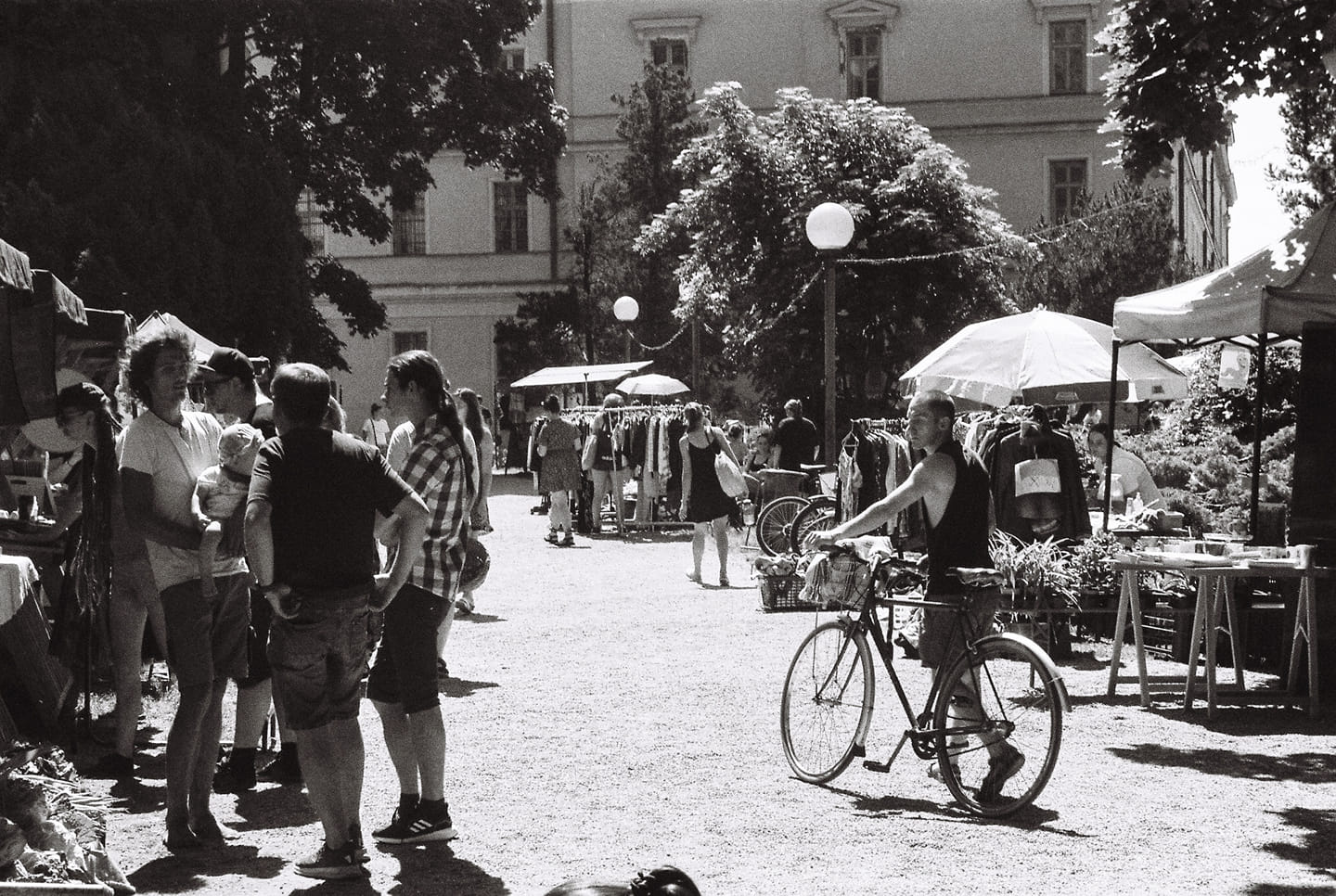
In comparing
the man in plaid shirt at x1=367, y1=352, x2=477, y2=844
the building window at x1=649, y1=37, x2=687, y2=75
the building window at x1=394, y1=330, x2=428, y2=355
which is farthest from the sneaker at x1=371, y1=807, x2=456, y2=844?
the building window at x1=394, y1=330, x2=428, y2=355

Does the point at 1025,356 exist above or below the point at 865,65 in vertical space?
below

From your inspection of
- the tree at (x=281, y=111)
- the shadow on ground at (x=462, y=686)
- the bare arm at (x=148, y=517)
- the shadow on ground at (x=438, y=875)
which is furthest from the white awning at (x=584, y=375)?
the shadow on ground at (x=438, y=875)

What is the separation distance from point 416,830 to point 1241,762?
4.07m

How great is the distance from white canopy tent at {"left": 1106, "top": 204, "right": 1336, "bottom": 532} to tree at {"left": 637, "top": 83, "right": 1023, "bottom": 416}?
20.6m

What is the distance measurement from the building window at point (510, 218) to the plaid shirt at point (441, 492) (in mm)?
44823

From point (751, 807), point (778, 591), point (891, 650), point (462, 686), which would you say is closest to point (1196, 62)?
point (891, 650)

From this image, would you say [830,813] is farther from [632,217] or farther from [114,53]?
[632,217]

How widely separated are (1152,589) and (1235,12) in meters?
3.74

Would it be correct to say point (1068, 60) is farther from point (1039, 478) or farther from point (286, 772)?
point (286, 772)

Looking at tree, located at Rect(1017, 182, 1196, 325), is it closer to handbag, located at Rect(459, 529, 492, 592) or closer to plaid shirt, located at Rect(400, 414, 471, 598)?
handbag, located at Rect(459, 529, 492, 592)

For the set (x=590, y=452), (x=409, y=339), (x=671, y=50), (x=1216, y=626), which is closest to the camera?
(x=1216, y=626)

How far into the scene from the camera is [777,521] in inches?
758

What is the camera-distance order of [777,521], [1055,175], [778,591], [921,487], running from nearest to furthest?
[921,487], [778,591], [777,521], [1055,175]

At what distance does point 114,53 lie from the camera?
76.5 feet
